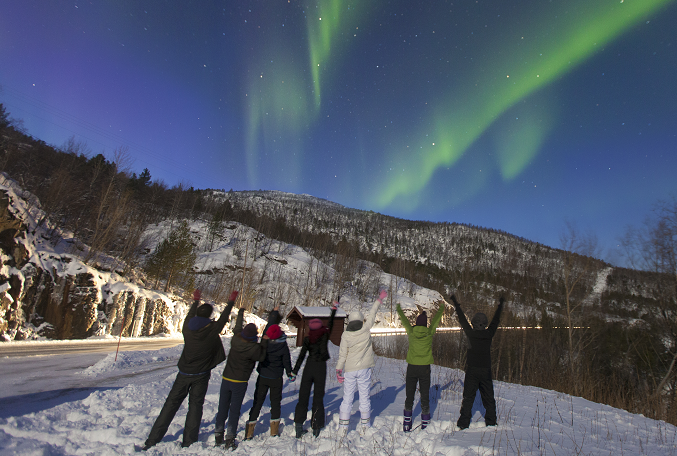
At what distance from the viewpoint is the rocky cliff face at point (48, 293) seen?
18509 mm

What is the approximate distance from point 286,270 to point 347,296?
1554 cm

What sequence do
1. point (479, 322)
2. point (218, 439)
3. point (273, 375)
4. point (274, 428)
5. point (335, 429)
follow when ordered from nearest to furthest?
1. point (218, 439)
2. point (274, 428)
3. point (273, 375)
4. point (335, 429)
5. point (479, 322)

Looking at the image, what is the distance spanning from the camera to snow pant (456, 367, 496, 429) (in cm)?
555

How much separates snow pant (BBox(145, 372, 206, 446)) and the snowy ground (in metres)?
0.18

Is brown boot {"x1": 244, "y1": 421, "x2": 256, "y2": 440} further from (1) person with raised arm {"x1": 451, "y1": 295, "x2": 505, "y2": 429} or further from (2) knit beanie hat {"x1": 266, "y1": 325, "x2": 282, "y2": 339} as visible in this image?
(1) person with raised arm {"x1": 451, "y1": 295, "x2": 505, "y2": 429}

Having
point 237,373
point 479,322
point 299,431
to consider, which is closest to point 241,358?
point 237,373

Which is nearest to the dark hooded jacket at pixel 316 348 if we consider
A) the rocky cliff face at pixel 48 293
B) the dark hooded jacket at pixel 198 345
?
the dark hooded jacket at pixel 198 345

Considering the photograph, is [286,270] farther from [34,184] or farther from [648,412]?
[648,412]

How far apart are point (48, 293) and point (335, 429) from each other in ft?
80.6

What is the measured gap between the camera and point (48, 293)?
2056 cm

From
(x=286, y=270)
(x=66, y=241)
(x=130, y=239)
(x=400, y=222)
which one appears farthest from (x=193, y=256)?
(x=400, y=222)

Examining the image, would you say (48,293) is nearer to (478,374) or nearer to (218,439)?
(218,439)

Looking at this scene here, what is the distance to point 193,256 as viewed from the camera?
141ft

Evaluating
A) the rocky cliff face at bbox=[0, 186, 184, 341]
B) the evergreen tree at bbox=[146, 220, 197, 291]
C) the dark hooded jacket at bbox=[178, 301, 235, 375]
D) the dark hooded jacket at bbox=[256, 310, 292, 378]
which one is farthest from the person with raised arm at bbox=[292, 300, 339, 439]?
the evergreen tree at bbox=[146, 220, 197, 291]
